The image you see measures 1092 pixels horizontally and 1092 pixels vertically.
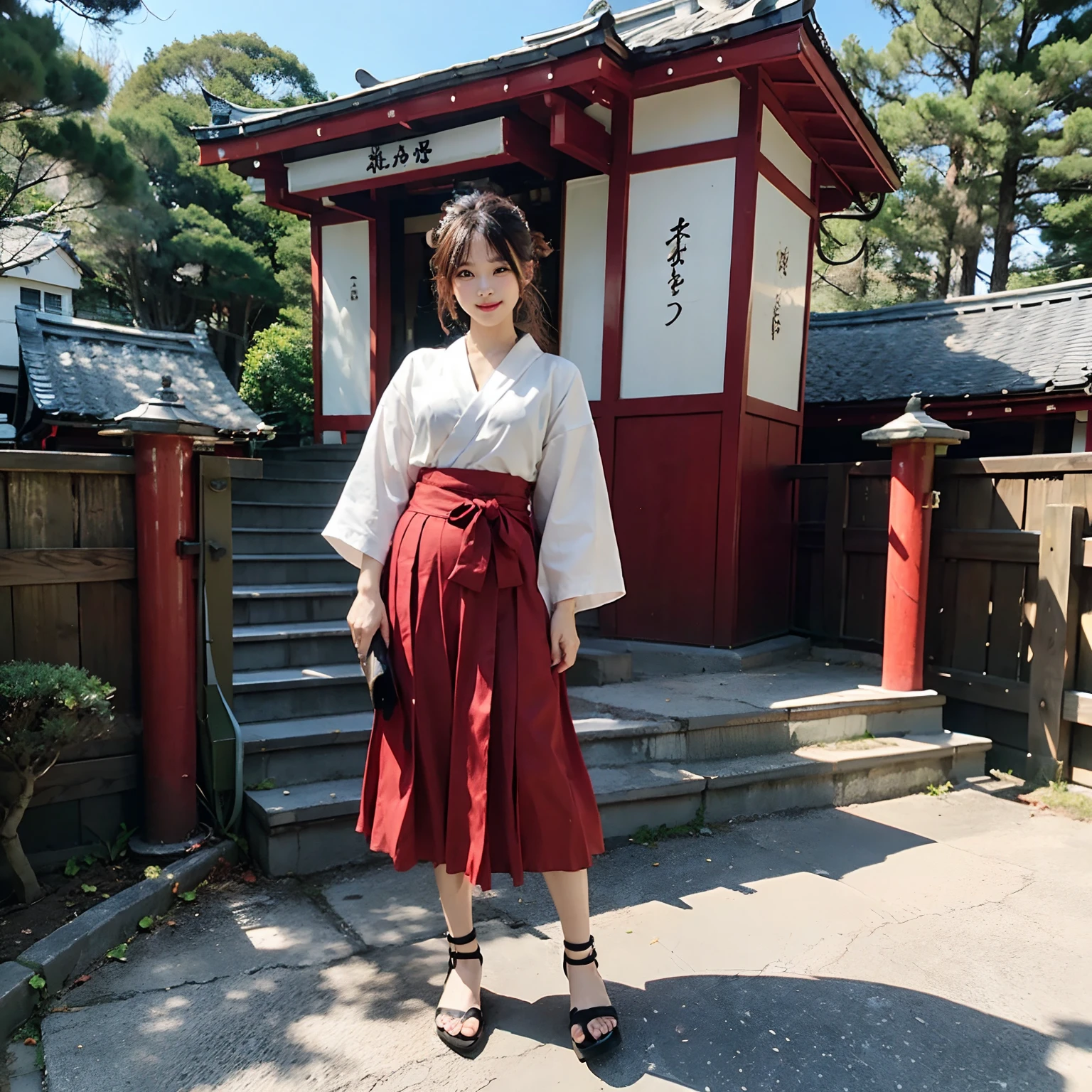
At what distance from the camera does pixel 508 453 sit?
1.94 metres

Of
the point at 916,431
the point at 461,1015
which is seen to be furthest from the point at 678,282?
the point at 461,1015

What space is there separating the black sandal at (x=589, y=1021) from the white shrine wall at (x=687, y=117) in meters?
4.89

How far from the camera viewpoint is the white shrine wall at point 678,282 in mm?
5152

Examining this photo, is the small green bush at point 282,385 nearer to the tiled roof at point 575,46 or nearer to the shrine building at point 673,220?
the tiled roof at point 575,46

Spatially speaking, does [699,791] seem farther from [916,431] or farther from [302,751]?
[916,431]

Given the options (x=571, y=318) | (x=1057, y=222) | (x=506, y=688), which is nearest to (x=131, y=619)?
(x=506, y=688)

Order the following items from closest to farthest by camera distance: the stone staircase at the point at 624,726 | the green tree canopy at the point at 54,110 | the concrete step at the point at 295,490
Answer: the stone staircase at the point at 624,726 → the concrete step at the point at 295,490 → the green tree canopy at the point at 54,110

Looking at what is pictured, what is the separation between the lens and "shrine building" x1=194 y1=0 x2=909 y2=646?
A: 4.96 m

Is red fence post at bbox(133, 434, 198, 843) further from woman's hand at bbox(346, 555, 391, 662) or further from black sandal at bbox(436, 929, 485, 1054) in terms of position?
black sandal at bbox(436, 929, 485, 1054)

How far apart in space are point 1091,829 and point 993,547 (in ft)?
4.90

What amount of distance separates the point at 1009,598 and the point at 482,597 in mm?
3610

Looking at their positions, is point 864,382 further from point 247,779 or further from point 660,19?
point 247,779

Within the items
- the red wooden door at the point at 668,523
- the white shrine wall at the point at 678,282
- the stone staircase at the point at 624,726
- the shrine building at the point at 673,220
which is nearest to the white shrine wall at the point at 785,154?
the shrine building at the point at 673,220

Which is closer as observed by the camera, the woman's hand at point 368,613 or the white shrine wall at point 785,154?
the woman's hand at point 368,613
